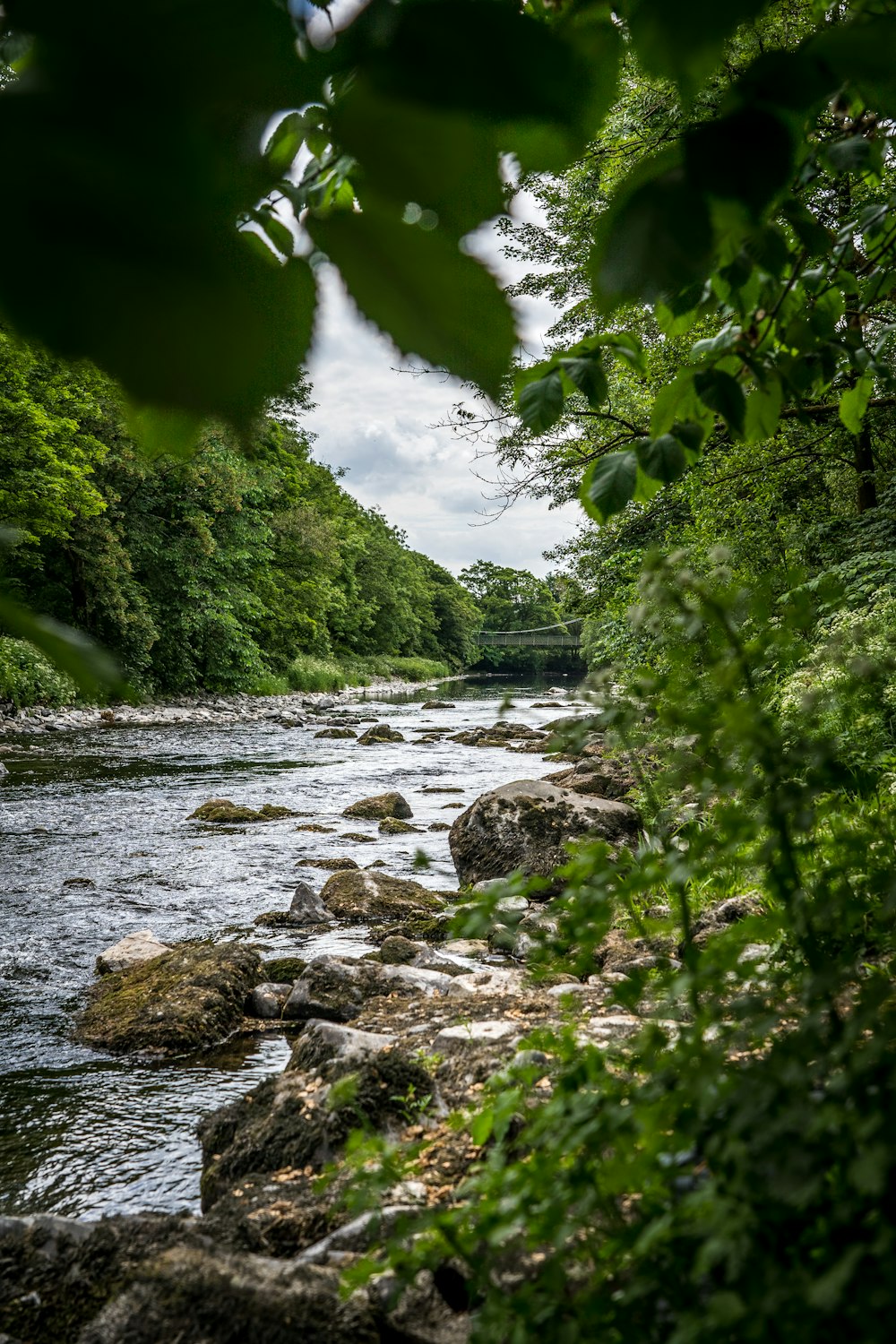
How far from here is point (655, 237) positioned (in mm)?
573

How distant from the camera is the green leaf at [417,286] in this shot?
18.0 inches

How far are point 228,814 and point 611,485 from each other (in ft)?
28.5

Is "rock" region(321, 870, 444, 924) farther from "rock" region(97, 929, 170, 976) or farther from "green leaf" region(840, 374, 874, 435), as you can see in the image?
"green leaf" region(840, 374, 874, 435)

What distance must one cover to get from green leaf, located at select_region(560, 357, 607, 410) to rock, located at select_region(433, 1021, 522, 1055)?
2.09 m

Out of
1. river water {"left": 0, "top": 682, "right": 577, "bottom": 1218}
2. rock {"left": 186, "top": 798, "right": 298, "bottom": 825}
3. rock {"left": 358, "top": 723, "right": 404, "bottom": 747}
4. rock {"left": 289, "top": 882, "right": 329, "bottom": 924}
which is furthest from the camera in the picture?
rock {"left": 358, "top": 723, "right": 404, "bottom": 747}

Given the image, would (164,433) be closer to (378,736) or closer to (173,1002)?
(173,1002)

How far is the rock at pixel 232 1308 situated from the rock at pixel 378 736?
51.5 feet

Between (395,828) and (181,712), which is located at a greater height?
(181,712)

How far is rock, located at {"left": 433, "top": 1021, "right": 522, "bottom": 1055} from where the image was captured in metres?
2.71

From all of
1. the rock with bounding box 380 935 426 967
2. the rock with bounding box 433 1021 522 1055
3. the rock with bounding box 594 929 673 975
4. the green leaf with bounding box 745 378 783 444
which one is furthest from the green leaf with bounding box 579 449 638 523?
the rock with bounding box 380 935 426 967

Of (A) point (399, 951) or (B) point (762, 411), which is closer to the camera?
(B) point (762, 411)

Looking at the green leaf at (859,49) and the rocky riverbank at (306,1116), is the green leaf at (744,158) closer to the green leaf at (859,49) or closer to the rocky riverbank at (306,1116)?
the green leaf at (859,49)

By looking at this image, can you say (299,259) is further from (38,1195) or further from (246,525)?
(246,525)

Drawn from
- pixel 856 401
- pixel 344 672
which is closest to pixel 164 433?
pixel 856 401
